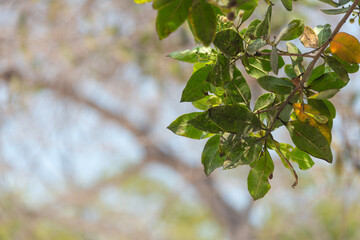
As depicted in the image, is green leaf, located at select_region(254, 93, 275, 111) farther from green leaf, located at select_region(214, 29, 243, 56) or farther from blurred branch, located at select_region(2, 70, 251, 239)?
blurred branch, located at select_region(2, 70, 251, 239)

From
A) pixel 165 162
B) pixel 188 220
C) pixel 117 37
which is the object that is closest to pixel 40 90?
pixel 117 37

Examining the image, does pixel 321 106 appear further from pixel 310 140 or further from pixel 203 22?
pixel 203 22

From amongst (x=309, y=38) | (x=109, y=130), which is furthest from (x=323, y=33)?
(x=109, y=130)

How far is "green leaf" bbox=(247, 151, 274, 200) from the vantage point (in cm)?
43

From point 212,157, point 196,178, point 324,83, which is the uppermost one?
point 196,178

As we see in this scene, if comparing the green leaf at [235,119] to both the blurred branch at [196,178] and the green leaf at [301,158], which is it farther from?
the blurred branch at [196,178]

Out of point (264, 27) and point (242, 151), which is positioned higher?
point (264, 27)

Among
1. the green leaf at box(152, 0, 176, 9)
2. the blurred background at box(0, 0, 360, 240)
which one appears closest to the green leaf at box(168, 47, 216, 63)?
the green leaf at box(152, 0, 176, 9)

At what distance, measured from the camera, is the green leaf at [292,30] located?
0.41 m

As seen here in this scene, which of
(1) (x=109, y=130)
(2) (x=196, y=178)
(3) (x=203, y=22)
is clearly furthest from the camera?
(1) (x=109, y=130)

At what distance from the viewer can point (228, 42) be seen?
396 mm

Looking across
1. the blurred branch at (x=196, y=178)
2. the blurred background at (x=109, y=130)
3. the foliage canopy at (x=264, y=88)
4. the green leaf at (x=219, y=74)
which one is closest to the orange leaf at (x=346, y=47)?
the foliage canopy at (x=264, y=88)

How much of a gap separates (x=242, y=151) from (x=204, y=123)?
0.15ft

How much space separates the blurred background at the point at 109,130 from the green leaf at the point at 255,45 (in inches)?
45.5
